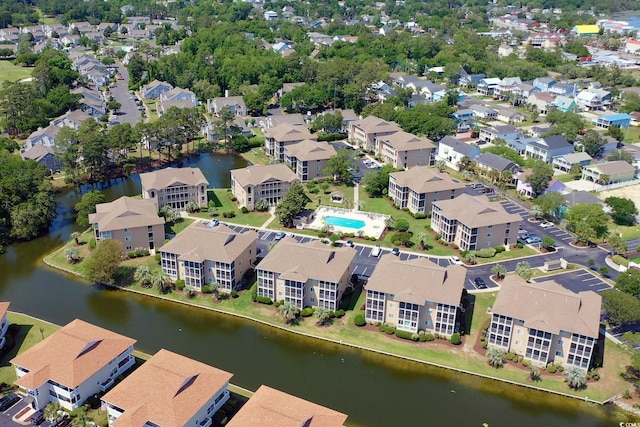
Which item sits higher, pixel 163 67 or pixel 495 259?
pixel 163 67

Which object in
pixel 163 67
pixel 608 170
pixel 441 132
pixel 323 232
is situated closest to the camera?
pixel 323 232

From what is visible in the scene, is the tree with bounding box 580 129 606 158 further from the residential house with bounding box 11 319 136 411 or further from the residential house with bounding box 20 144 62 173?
the residential house with bounding box 20 144 62 173

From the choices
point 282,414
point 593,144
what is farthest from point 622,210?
point 282,414

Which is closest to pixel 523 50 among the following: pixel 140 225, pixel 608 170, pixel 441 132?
pixel 441 132

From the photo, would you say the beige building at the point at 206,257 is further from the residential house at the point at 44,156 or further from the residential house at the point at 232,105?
the residential house at the point at 232,105

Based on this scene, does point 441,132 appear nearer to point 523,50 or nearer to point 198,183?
point 198,183

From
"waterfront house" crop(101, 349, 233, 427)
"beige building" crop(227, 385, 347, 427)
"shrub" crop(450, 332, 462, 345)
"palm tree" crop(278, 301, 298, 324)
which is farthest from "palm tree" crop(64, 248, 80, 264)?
"shrub" crop(450, 332, 462, 345)
